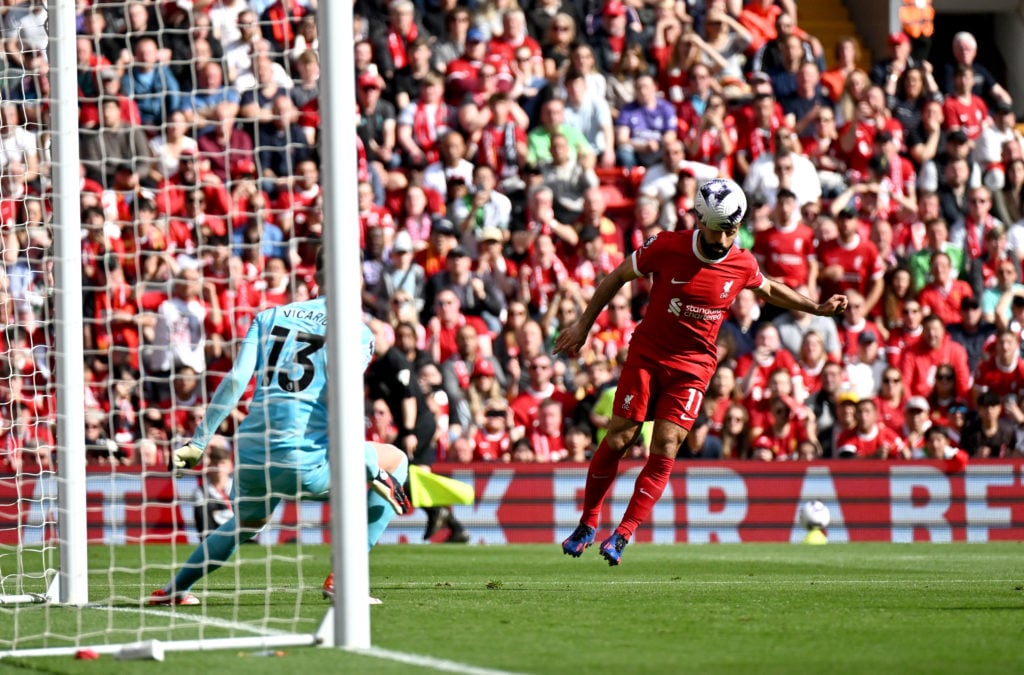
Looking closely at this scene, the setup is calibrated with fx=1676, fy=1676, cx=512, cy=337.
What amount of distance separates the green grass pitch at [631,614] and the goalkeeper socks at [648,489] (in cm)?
43

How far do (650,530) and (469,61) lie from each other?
6509 millimetres

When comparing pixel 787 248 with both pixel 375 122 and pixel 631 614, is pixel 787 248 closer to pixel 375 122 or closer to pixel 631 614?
pixel 375 122

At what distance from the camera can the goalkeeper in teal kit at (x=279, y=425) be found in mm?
8406

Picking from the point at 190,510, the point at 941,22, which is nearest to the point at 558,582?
the point at 190,510

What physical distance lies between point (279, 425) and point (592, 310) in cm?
250

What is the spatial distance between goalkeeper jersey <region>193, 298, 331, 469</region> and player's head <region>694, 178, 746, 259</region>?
101 inches

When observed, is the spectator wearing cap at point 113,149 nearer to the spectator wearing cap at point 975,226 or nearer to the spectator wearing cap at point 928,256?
the spectator wearing cap at point 928,256

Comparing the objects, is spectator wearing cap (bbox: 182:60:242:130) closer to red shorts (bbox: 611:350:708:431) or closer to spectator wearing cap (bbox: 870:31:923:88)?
red shorts (bbox: 611:350:708:431)

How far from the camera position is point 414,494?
15688 millimetres

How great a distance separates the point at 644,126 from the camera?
19.6 metres

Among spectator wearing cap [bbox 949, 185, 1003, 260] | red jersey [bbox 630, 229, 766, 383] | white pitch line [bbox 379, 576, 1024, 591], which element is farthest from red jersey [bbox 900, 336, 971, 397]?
red jersey [bbox 630, 229, 766, 383]

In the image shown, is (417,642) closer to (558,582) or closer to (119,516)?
(558,582)

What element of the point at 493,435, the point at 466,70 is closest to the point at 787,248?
the point at 493,435

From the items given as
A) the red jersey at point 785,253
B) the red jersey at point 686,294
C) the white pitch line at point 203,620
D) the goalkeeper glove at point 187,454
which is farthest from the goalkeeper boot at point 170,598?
the red jersey at point 785,253
